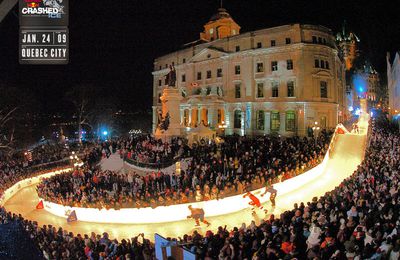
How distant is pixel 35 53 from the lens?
13.2 meters

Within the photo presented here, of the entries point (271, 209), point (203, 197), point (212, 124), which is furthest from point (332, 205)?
point (212, 124)

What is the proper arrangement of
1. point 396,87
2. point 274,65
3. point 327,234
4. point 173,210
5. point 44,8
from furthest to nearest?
point 396,87, point 274,65, point 173,210, point 44,8, point 327,234

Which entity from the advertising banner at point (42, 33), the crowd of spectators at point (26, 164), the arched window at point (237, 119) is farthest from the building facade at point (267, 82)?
the advertising banner at point (42, 33)

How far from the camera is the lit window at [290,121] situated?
1652 inches

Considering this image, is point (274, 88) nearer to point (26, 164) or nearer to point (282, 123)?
point (282, 123)

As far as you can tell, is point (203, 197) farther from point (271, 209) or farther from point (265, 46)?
point (265, 46)

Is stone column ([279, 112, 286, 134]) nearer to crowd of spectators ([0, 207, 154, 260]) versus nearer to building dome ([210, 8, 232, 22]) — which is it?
building dome ([210, 8, 232, 22])

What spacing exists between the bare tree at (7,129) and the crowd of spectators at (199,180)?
19.9 metres

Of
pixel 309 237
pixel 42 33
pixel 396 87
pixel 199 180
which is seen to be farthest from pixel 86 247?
pixel 396 87

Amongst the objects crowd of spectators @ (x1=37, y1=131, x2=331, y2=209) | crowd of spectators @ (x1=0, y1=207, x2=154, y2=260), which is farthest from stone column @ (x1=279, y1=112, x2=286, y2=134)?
crowd of spectators @ (x1=0, y1=207, x2=154, y2=260)

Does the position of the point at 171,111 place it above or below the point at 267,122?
above

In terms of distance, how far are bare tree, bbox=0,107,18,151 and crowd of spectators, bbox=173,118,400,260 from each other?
126 feet

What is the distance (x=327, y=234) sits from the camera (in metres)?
9.09

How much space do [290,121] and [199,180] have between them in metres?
24.9
